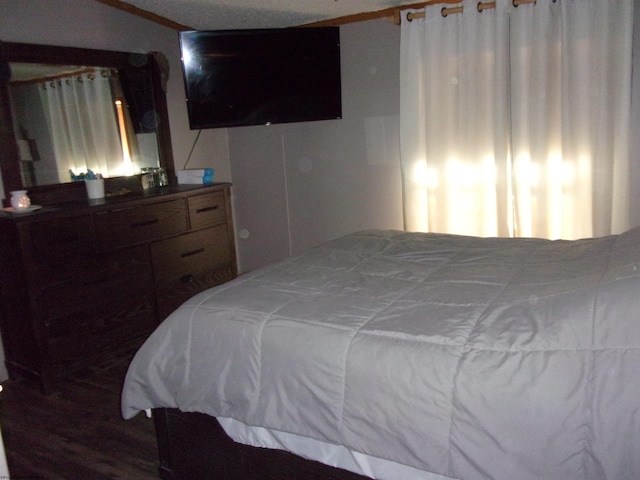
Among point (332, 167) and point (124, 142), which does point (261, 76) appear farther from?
point (124, 142)

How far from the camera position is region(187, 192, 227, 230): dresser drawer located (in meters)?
3.51

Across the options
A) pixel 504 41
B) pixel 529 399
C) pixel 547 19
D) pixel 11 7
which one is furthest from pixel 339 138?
pixel 529 399

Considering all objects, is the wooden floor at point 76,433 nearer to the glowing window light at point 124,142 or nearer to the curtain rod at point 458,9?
the glowing window light at point 124,142

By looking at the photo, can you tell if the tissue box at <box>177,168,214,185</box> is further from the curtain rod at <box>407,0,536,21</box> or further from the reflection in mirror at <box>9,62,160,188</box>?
the curtain rod at <box>407,0,536,21</box>

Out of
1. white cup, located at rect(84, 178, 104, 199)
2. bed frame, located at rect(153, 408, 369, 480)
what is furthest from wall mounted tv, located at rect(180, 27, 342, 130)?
bed frame, located at rect(153, 408, 369, 480)

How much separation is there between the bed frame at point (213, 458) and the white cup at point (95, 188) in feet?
5.89

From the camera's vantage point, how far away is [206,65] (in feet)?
11.5

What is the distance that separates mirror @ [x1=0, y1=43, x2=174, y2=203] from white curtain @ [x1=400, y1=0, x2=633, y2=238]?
70.2 inches

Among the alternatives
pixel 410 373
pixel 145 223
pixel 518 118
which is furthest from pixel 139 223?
pixel 518 118

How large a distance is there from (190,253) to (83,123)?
1.04m

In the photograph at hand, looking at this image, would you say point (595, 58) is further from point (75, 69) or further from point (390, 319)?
point (75, 69)

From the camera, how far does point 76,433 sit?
7.82 ft

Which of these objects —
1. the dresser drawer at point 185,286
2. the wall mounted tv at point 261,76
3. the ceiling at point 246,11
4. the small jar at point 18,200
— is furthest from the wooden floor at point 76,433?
the ceiling at point 246,11

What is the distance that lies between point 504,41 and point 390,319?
2.28 metres
